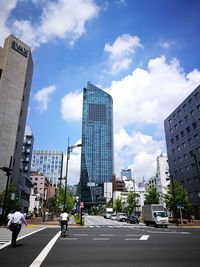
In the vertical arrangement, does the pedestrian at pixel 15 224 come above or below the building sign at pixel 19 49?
below

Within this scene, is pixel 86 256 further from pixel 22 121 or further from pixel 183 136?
pixel 183 136

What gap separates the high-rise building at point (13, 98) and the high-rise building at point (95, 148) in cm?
11400

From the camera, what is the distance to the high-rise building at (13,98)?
183 feet

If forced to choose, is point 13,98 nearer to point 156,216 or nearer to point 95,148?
point 156,216

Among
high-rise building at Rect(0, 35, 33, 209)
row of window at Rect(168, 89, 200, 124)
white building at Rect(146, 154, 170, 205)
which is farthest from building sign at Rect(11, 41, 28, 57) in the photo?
white building at Rect(146, 154, 170, 205)

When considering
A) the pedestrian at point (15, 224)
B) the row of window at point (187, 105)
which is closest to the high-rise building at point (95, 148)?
the row of window at point (187, 105)

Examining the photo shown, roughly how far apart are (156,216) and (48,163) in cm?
16033

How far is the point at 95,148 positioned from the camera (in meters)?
180

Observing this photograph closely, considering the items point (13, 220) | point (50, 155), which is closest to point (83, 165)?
point (50, 155)

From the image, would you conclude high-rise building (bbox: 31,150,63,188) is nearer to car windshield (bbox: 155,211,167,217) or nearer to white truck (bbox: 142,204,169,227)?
white truck (bbox: 142,204,169,227)

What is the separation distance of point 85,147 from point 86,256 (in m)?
173

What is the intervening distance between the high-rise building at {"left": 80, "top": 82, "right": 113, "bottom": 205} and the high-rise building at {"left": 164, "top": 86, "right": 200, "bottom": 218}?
101347 mm

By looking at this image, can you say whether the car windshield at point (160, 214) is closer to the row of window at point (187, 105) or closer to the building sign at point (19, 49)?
the row of window at point (187, 105)

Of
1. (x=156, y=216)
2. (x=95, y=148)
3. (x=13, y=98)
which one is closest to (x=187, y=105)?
(x=156, y=216)
